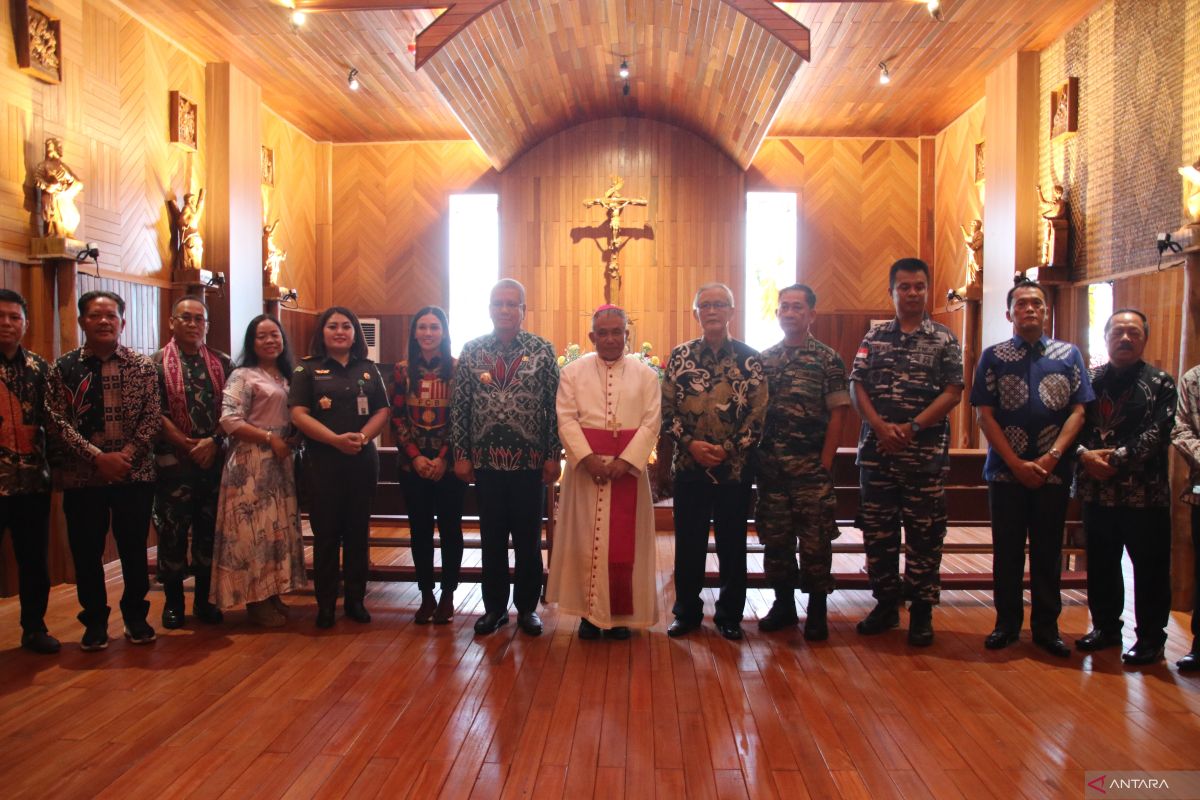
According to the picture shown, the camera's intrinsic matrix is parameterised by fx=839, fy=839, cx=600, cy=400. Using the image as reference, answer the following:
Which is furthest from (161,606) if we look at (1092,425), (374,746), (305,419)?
(1092,425)

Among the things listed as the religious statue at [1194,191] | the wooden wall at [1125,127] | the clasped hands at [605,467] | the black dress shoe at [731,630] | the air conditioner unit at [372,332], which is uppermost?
the wooden wall at [1125,127]

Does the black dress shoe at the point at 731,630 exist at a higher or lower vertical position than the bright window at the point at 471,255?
lower

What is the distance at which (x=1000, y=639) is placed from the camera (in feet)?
12.1

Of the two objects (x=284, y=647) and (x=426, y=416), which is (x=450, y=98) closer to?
(x=426, y=416)

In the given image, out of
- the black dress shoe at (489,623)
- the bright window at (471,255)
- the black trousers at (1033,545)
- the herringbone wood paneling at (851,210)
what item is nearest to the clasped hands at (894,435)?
the black trousers at (1033,545)

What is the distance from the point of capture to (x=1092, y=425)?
3670mm

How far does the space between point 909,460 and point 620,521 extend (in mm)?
1300

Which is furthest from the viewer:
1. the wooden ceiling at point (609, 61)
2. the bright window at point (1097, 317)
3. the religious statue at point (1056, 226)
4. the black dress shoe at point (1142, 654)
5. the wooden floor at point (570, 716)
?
the religious statue at point (1056, 226)

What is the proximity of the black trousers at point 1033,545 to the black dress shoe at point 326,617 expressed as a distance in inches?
120

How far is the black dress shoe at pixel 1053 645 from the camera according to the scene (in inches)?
140

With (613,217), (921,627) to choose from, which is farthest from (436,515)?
(613,217)

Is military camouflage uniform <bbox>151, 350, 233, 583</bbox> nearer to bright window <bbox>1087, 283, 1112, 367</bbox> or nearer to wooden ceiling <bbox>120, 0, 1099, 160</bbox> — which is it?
wooden ceiling <bbox>120, 0, 1099, 160</bbox>

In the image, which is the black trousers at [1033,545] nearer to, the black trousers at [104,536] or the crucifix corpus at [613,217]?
the black trousers at [104,536]

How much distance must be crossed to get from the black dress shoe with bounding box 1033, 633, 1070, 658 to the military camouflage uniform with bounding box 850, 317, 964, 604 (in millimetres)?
470
